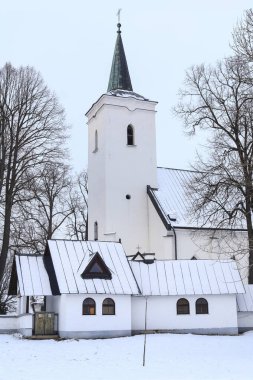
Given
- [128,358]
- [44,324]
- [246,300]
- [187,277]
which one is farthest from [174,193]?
[128,358]

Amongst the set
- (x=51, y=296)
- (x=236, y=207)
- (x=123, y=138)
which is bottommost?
(x=51, y=296)

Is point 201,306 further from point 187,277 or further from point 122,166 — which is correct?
point 122,166

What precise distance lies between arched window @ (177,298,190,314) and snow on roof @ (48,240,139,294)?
2448 millimetres

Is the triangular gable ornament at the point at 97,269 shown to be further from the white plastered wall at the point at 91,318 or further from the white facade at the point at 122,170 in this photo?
the white facade at the point at 122,170

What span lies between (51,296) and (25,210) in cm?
644

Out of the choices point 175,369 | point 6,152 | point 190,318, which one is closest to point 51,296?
point 190,318

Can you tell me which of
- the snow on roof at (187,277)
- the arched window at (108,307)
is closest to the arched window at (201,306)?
the snow on roof at (187,277)

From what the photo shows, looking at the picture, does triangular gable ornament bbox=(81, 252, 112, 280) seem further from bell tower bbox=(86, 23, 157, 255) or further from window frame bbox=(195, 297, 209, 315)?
bell tower bbox=(86, 23, 157, 255)

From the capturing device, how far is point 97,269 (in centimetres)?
2381

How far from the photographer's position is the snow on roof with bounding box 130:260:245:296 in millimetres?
24953

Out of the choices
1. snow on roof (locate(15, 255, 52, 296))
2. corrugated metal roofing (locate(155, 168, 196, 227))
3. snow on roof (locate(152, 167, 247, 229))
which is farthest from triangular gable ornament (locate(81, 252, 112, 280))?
corrugated metal roofing (locate(155, 168, 196, 227))

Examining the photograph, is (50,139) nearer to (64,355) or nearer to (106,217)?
(106,217)

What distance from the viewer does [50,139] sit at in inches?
1197

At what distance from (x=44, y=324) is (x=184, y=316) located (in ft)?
21.6
